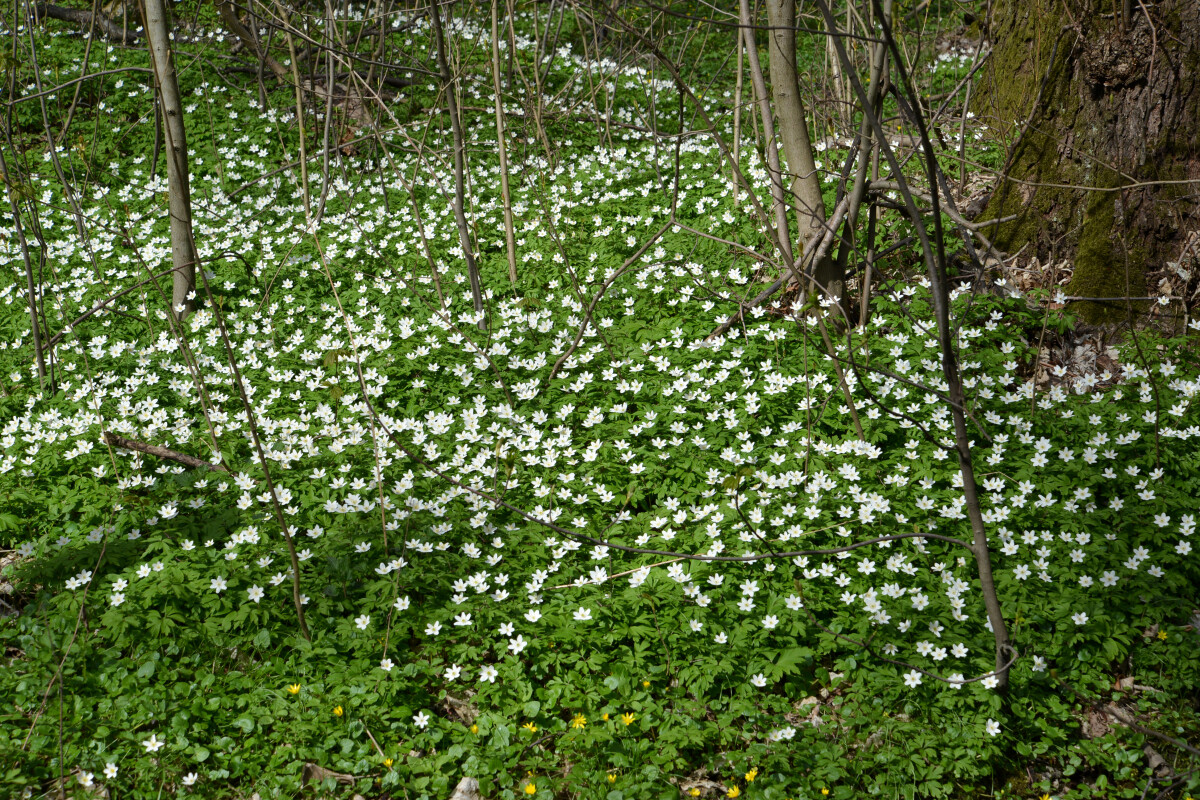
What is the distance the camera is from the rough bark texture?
385cm

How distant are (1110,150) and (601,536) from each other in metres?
3.13

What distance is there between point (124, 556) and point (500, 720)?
5.50ft

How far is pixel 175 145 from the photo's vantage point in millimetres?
4422

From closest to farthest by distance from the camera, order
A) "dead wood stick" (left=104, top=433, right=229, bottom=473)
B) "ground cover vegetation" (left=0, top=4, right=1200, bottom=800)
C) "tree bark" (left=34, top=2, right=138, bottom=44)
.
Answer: "ground cover vegetation" (left=0, top=4, right=1200, bottom=800), "dead wood stick" (left=104, top=433, right=229, bottom=473), "tree bark" (left=34, top=2, right=138, bottom=44)

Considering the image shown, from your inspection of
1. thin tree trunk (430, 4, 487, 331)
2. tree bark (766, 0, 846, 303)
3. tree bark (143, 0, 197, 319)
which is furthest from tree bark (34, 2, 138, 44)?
tree bark (766, 0, 846, 303)

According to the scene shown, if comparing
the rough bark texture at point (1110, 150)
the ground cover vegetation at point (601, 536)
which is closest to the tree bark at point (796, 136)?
the ground cover vegetation at point (601, 536)

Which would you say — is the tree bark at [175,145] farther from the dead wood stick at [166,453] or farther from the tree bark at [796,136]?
the tree bark at [796,136]

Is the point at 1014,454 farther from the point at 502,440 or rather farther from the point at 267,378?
the point at 267,378

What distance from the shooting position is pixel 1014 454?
3455 millimetres

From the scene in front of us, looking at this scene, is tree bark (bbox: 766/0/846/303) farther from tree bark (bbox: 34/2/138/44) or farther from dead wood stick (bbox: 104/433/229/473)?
tree bark (bbox: 34/2/138/44)

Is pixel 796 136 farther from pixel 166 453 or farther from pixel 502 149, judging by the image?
pixel 166 453

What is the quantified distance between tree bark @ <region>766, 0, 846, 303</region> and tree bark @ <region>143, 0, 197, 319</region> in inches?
112

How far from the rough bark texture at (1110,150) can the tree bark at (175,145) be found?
416 cm

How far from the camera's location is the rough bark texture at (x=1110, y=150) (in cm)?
385
